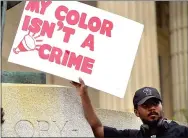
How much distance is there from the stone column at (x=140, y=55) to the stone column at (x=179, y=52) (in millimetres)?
2009

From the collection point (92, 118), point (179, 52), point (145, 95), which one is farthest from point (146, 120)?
point (179, 52)

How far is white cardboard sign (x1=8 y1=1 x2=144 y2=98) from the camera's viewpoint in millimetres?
5383

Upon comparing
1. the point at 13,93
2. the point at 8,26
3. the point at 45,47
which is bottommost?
the point at 13,93

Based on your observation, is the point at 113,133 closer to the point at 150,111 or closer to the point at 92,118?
the point at 92,118

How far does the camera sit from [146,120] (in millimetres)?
5070

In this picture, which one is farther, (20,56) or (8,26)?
(8,26)

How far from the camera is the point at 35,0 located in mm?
5605

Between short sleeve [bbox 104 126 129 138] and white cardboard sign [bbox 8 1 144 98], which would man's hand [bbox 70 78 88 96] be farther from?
short sleeve [bbox 104 126 129 138]

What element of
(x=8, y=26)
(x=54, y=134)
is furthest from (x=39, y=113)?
(x=8, y=26)

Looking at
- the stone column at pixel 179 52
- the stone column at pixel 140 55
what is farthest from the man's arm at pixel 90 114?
the stone column at pixel 179 52

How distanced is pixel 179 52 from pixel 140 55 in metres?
3.17

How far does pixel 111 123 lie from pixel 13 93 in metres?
0.98

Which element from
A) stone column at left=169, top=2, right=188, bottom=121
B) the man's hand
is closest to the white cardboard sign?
the man's hand

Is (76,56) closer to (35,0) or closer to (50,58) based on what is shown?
(50,58)
